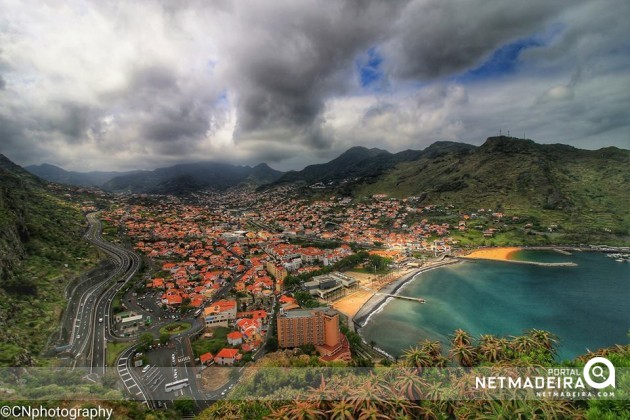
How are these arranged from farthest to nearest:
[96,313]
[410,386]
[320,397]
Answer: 1. [96,313]
2. [410,386]
3. [320,397]

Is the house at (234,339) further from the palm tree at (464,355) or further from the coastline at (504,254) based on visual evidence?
the coastline at (504,254)

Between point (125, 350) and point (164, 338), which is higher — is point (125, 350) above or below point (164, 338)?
below

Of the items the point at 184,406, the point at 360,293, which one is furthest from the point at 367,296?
the point at 184,406

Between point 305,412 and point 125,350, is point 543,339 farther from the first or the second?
point 125,350

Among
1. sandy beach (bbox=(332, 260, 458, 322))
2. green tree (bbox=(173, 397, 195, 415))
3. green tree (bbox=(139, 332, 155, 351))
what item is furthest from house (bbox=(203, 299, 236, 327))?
sandy beach (bbox=(332, 260, 458, 322))

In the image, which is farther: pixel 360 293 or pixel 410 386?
pixel 360 293

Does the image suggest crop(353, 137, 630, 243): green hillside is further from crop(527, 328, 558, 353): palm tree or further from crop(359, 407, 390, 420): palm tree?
crop(359, 407, 390, 420): palm tree
